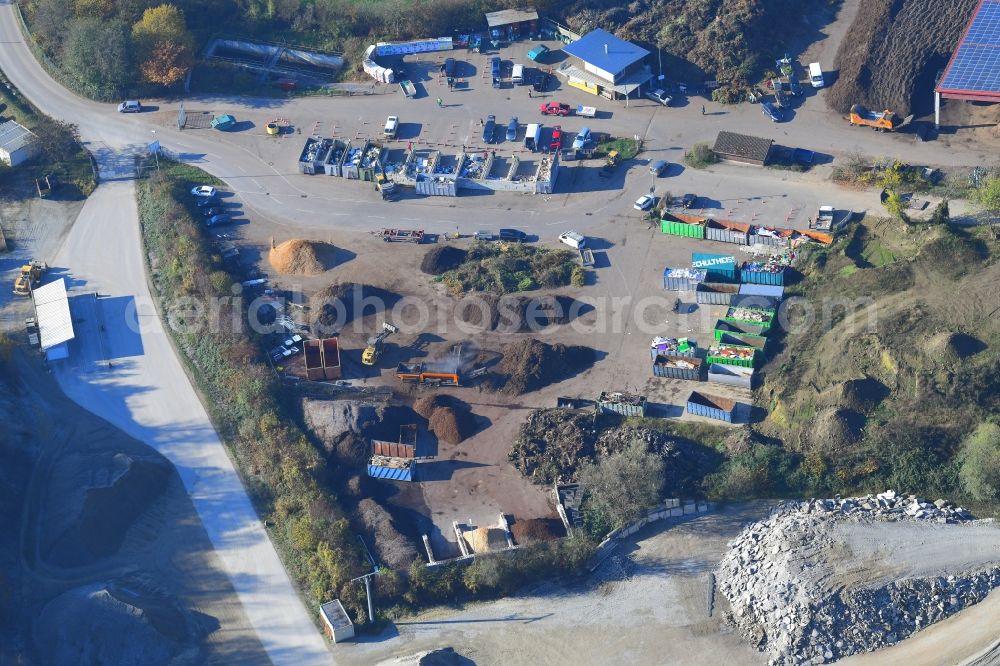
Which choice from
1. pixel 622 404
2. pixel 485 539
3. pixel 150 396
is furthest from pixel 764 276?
pixel 150 396

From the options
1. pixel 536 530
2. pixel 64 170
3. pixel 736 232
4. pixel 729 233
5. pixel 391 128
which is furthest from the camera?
pixel 64 170

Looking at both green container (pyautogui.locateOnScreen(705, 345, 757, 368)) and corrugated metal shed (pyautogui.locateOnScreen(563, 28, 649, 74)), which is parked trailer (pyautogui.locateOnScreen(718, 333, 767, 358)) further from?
corrugated metal shed (pyautogui.locateOnScreen(563, 28, 649, 74))

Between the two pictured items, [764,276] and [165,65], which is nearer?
[764,276]

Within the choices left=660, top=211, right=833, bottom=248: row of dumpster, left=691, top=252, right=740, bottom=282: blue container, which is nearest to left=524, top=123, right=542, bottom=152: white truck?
left=660, top=211, right=833, bottom=248: row of dumpster

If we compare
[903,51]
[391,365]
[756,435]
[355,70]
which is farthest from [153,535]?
[903,51]

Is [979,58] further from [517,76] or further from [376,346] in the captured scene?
[376,346]

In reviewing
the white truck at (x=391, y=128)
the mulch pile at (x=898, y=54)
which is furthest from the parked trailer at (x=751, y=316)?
the white truck at (x=391, y=128)
